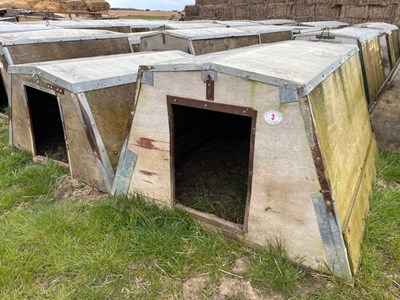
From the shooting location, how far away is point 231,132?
5.77 meters

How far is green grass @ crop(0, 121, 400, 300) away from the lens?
2686mm

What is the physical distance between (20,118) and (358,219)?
4465 millimetres

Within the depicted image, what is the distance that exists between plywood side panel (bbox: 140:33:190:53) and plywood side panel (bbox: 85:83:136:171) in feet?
8.86

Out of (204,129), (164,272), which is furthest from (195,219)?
(204,129)

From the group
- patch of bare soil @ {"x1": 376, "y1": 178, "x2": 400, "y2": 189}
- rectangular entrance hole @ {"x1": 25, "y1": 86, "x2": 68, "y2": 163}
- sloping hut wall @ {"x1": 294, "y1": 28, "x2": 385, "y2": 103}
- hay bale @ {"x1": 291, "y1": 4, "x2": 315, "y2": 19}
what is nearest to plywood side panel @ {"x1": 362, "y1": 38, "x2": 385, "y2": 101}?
sloping hut wall @ {"x1": 294, "y1": 28, "x2": 385, "y2": 103}

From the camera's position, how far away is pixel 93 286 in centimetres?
273

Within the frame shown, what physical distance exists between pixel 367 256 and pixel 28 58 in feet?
18.4

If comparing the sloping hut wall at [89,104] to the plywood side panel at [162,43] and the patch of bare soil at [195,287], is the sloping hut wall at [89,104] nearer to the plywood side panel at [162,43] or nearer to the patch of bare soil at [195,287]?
the patch of bare soil at [195,287]

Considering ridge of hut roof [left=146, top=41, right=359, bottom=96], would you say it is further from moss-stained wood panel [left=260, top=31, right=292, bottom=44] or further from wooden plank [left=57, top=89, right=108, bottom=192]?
moss-stained wood panel [left=260, top=31, right=292, bottom=44]

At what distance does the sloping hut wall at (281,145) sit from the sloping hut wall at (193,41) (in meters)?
3.14

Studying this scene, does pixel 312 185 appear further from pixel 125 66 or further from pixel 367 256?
pixel 125 66

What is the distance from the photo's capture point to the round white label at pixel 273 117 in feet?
8.41

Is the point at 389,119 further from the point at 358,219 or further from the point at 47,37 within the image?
the point at 47,37

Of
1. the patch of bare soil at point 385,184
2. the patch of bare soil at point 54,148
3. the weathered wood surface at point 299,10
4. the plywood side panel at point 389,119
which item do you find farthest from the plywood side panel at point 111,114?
the weathered wood surface at point 299,10
